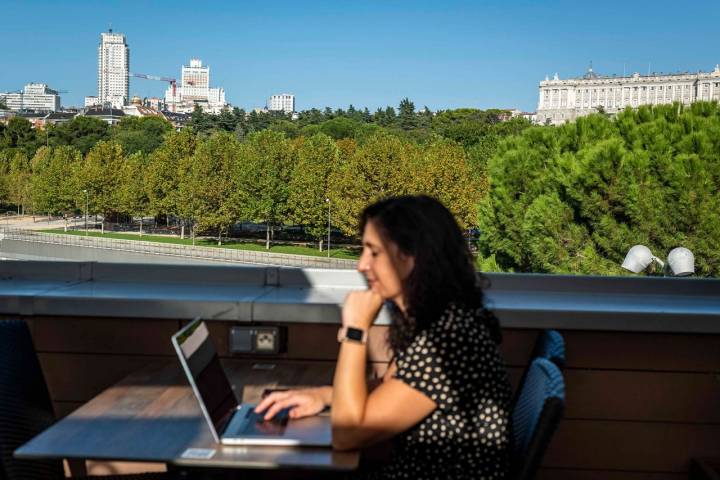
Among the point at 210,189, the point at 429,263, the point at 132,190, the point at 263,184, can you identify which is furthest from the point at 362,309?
the point at 132,190

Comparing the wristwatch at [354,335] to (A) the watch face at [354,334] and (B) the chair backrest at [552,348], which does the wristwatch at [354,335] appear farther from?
(B) the chair backrest at [552,348]

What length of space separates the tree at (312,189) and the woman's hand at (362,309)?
1245 inches

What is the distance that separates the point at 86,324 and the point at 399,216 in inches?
51.1

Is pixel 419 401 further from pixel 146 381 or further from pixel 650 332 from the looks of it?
pixel 650 332

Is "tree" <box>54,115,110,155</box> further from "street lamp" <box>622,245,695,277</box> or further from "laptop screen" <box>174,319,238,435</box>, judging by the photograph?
"laptop screen" <box>174,319,238,435</box>

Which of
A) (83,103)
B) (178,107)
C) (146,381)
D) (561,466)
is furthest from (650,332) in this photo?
(83,103)

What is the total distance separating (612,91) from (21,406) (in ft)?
325

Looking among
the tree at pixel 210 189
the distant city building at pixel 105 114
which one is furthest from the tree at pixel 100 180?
the distant city building at pixel 105 114

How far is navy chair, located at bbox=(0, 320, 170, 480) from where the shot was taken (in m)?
1.77

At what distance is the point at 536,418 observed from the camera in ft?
4.95

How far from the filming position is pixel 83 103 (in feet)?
642

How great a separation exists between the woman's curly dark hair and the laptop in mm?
270

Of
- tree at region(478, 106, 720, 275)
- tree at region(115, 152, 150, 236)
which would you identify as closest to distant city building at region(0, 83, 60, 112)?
tree at region(115, 152, 150, 236)

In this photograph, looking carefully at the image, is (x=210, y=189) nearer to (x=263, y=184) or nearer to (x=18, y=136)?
(x=263, y=184)
